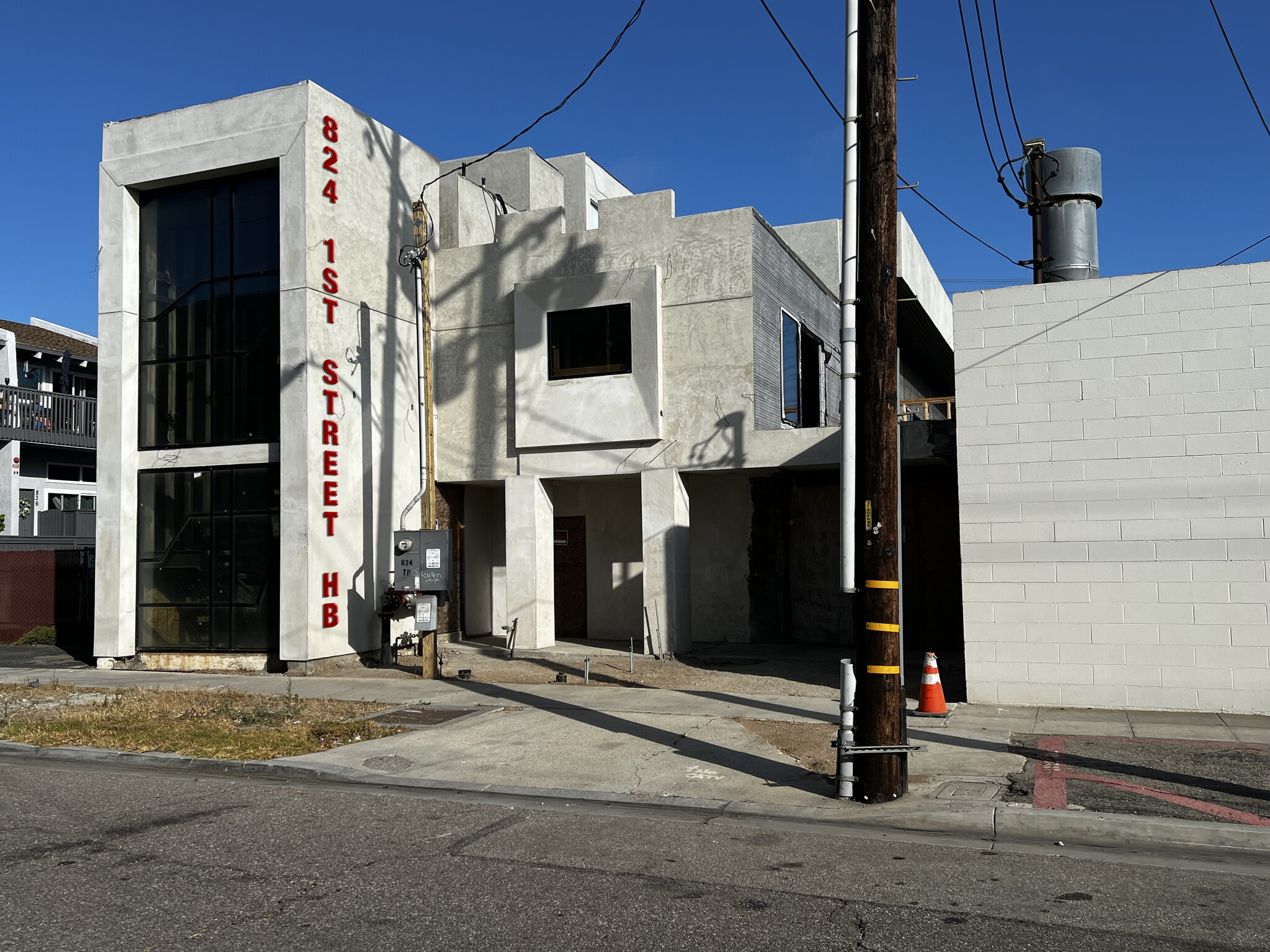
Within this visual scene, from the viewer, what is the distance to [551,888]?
19.7 ft

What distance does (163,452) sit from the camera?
58.6ft

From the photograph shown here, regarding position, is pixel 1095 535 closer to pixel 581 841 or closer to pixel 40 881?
pixel 581 841

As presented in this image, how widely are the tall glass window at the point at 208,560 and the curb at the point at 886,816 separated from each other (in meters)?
7.39

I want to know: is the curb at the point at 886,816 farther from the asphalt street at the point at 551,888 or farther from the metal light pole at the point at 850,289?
the metal light pole at the point at 850,289

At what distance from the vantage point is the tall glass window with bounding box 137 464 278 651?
1708cm

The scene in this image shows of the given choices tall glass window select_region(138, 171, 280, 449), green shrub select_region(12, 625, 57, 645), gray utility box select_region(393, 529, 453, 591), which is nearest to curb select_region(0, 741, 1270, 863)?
gray utility box select_region(393, 529, 453, 591)

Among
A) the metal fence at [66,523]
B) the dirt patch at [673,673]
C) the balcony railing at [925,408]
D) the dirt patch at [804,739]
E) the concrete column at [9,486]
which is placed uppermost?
the balcony railing at [925,408]

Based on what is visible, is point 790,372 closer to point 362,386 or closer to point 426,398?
point 426,398

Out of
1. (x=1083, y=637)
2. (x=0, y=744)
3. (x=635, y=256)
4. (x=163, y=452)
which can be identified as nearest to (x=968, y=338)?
(x=1083, y=637)

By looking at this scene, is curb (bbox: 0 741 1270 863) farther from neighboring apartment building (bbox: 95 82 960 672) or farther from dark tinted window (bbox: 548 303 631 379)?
dark tinted window (bbox: 548 303 631 379)

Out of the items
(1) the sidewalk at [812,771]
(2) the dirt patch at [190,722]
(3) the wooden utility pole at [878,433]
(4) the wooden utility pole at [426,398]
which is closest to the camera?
(1) the sidewalk at [812,771]

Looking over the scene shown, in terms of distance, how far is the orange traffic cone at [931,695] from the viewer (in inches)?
472

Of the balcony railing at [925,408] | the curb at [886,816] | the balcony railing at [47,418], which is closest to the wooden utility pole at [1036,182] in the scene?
the balcony railing at [925,408]

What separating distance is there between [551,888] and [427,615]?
9938 millimetres
